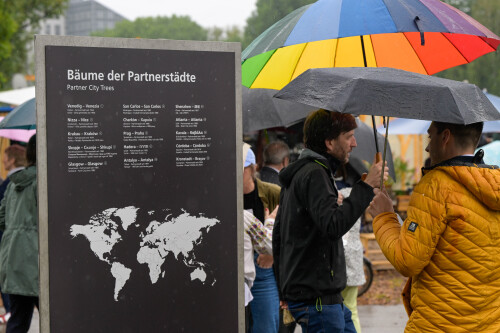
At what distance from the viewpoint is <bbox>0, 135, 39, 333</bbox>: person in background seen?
597 cm

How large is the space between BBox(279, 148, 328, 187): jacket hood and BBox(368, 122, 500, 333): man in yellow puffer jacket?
74cm

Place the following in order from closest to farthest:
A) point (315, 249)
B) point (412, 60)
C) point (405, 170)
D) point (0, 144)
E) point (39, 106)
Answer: point (39, 106)
point (315, 249)
point (412, 60)
point (0, 144)
point (405, 170)

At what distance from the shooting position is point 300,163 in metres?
3.90

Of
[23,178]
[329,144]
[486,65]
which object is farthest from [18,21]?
[486,65]

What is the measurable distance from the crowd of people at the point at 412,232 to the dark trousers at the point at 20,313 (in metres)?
2.95

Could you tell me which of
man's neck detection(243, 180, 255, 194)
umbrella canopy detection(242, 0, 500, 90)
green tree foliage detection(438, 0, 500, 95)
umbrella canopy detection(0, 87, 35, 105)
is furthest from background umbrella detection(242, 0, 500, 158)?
green tree foliage detection(438, 0, 500, 95)

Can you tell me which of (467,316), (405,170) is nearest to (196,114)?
(467,316)

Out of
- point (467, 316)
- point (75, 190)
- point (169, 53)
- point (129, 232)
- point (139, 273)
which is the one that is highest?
point (169, 53)

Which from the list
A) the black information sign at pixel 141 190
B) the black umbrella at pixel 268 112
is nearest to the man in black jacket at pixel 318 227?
the black information sign at pixel 141 190

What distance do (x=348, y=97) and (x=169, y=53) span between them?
2.98 feet

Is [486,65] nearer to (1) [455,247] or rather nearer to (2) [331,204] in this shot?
(2) [331,204]

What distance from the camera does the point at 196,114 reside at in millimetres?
3297

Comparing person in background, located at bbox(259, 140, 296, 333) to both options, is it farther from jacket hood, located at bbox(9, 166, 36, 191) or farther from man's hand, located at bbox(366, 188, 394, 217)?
man's hand, located at bbox(366, 188, 394, 217)

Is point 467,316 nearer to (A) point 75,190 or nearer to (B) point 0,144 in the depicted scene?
(A) point 75,190
